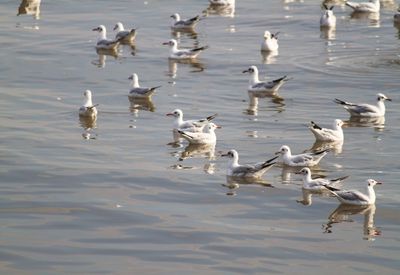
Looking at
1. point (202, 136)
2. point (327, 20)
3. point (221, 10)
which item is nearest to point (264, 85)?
point (202, 136)

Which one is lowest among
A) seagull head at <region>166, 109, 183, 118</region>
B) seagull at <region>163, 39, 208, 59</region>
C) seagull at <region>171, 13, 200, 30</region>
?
seagull head at <region>166, 109, 183, 118</region>

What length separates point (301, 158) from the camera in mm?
22188

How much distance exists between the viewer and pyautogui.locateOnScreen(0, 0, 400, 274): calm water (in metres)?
17.2

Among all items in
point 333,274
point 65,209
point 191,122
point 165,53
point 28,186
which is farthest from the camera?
point 165,53

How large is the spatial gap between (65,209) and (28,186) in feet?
5.32

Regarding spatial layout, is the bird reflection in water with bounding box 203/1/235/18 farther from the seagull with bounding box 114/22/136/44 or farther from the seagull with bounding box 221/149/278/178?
the seagull with bounding box 221/149/278/178

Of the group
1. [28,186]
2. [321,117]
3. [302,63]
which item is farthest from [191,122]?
[302,63]

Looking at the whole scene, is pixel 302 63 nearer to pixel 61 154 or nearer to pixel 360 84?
pixel 360 84

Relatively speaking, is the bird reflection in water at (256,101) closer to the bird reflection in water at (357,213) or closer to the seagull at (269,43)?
the seagull at (269,43)

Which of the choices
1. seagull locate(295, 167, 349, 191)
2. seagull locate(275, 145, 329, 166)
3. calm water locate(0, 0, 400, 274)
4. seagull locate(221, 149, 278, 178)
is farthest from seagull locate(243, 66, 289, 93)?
seagull locate(295, 167, 349, 191)

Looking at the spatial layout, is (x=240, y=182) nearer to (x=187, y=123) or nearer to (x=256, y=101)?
(x=187, y=123)

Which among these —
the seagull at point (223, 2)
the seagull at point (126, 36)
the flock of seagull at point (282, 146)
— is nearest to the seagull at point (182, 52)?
the flock of seagull at point (282, 146)

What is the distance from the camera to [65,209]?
1914 cm

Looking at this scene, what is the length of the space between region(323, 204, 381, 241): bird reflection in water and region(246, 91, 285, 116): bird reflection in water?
7.27 m
